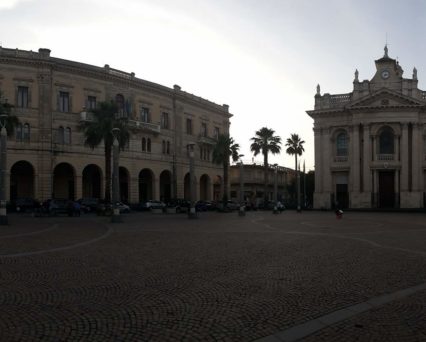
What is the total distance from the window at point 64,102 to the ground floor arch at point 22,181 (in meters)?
7.20

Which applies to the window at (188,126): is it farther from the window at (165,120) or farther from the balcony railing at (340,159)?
the balcony railing at (340,159)

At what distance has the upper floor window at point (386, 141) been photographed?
207 ft

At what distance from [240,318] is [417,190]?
5954cm

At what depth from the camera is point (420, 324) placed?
7.27 m

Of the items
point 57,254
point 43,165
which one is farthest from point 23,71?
point 57,254

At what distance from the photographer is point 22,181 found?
2135 inches

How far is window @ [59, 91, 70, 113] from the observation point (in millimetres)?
54250

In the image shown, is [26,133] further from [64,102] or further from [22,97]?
[64,102]

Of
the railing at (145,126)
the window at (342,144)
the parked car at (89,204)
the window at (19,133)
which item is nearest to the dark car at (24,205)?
the parked car at (89,204)

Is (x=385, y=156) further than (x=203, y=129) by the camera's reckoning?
No

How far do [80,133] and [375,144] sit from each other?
36.8 m

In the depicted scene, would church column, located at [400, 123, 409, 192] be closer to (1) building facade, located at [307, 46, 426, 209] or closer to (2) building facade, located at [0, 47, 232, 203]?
(1) building facade, located at [307, 46, 426, 209]

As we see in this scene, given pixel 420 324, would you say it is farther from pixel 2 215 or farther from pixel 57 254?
pixel 2 215

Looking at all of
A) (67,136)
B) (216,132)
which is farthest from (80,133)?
(216,132)
